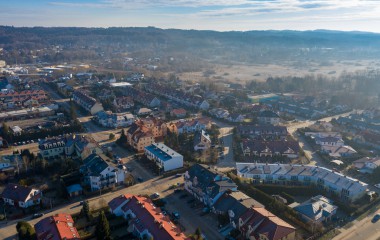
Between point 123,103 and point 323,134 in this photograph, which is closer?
point 323,134

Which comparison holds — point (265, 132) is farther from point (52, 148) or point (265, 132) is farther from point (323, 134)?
point (52, 148)

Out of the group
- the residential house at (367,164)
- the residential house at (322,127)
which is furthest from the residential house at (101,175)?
the residential house at (322,127)

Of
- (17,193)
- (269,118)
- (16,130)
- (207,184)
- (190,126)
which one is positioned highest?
(207,184)

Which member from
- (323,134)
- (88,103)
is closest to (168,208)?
(323,134)

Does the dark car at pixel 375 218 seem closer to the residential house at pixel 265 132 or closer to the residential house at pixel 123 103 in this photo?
the residential house at pixel 265 132

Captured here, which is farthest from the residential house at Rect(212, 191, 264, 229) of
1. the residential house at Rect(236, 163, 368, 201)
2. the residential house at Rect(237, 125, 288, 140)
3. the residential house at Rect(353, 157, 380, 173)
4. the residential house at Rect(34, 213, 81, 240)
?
the residential house at Rect(237, 125, 288, 140)

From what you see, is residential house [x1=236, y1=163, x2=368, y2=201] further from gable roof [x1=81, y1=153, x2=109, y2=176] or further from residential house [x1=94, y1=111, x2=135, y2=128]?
residential house [x1=94, y1=111, x2=135, y2=128]

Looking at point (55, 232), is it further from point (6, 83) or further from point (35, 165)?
point (6, 83)

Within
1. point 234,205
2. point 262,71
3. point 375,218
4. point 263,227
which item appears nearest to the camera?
point 263,227
